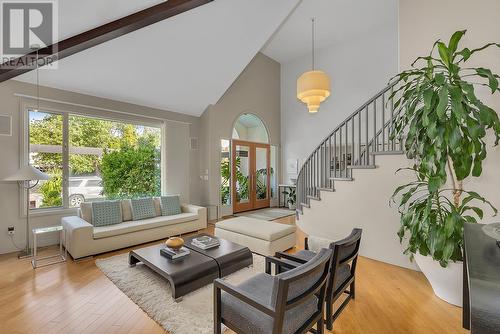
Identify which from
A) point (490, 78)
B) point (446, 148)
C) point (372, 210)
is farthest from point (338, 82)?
point (446, 148)

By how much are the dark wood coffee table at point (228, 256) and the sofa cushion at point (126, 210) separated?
179 cm

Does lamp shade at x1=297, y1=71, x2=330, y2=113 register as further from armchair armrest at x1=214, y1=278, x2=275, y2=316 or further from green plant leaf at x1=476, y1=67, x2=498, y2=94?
armchair armrest at x1=214, y1=278, x2=275, y2=316

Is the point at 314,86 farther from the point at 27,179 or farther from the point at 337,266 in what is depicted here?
the point at 27,179

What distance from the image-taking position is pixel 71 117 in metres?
4.39

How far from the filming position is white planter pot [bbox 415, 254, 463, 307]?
2328mm

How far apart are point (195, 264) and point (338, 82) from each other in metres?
6.38

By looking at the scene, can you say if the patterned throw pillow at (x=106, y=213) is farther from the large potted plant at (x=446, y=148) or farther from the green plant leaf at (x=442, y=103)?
the green plant leaf at (x=442, y=103)

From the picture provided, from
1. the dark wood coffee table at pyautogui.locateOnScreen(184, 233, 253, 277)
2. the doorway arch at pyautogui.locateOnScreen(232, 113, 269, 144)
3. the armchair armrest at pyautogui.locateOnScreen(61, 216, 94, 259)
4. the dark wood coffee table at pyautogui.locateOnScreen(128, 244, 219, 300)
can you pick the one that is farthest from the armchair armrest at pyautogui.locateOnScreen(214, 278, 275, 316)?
the doorway arch at pyautogui.locateOnScreen(232, 113, 269, 144)

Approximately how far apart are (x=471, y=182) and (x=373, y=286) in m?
1.69

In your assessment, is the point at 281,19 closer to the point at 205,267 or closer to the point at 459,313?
the point at 205,267

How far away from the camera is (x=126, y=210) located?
14.5 feet

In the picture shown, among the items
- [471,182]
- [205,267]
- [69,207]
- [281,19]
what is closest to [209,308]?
[205,267]

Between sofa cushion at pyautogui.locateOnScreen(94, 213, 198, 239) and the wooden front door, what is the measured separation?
2271mm

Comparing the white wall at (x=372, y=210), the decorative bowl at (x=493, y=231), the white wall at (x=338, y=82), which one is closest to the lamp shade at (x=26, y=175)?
the white wall at (x=372, y=210)
